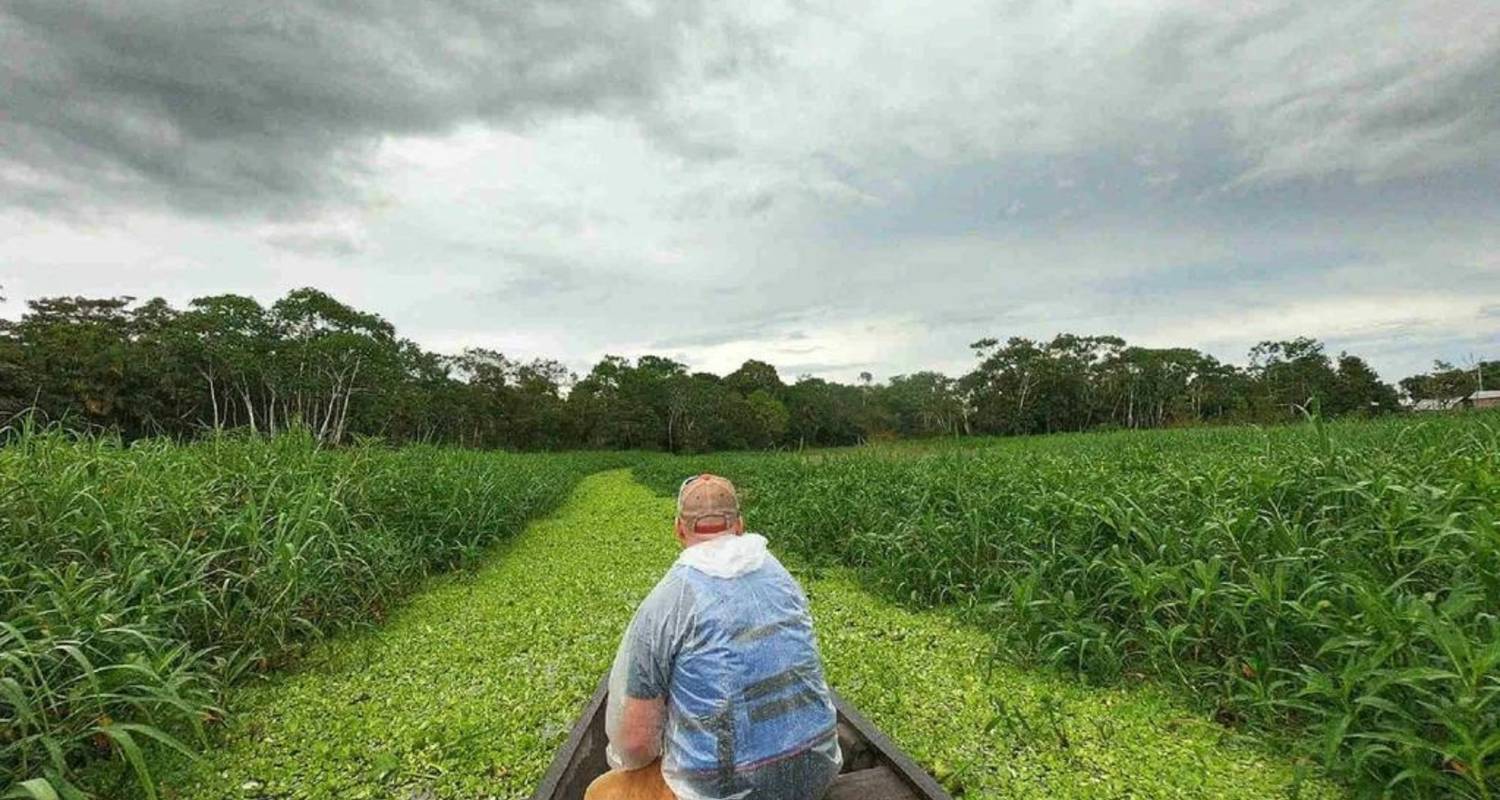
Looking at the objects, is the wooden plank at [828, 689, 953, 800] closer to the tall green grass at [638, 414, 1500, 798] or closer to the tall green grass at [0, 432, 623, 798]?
the tall green grass at [638, 414, 1500, 798]

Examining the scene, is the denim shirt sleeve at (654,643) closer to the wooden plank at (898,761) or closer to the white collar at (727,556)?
the white collar at (727,556)

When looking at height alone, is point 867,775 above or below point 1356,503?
below

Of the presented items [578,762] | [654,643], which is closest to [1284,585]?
[654,643]

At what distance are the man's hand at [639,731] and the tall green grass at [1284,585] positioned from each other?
1.84 metres

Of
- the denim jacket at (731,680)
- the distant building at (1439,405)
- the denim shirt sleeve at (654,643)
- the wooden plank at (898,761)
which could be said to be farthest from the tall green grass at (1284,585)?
the distant building at (1439,405)

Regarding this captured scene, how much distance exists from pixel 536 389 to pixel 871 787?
35521mm

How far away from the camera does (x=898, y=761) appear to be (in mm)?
1707

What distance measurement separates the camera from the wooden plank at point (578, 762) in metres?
1.67

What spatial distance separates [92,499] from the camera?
2854 millimetres

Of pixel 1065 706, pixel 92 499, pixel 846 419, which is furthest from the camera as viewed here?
pixel 846 419

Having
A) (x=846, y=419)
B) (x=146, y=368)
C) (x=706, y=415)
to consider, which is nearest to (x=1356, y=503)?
(x=146, y=368)

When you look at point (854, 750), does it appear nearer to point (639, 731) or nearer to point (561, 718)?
point (639, 731)

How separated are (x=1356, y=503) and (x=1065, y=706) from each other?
72.1 inches

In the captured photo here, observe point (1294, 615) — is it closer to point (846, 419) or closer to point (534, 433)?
point (534, 433)
